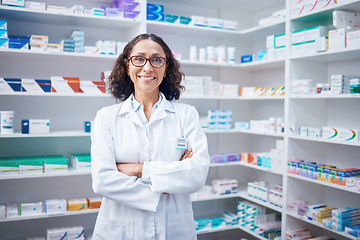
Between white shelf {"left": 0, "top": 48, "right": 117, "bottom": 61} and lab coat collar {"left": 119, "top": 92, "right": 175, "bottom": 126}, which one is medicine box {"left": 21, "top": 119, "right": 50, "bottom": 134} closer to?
white shelf {"left": 0, "top": 48, "right": 117, "bottom": 61}

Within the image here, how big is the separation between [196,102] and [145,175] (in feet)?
7.86

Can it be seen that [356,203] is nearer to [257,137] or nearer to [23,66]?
[257,137]

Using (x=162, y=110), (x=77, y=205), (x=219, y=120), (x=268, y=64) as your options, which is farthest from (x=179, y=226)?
(x=268, y=64)

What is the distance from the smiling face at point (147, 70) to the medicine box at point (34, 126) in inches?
57.6

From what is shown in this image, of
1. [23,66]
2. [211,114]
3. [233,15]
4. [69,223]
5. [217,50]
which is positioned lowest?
[69,223]

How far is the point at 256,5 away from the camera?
398cm

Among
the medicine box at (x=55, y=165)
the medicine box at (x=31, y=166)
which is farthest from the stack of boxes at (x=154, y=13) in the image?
the medicine box at (x=31, y=166)

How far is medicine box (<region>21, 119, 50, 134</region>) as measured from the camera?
2904mm

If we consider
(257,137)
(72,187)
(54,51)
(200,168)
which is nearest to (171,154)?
(200,168)

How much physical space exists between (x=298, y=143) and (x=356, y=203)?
0.72m

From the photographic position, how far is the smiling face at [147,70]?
182cm

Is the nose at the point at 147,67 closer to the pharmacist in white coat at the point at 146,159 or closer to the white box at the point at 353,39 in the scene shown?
the pharmacist in white coat at the point at 146,159

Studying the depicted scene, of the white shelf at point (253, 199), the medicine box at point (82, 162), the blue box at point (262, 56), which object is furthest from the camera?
the blue box at point (262, 56)

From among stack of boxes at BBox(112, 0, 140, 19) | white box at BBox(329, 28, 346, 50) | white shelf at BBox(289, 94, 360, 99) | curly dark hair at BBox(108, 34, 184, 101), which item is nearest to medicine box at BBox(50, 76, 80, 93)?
stack of boxes at BBox(112, 0, 140, 19)
